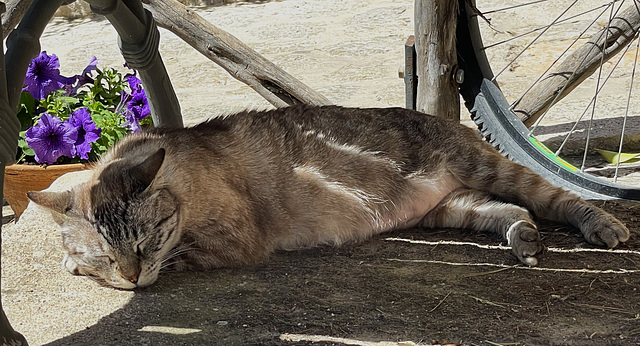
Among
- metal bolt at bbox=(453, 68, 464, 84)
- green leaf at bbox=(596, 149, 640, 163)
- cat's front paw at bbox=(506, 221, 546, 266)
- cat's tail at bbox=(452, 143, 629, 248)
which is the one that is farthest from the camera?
green leaf at bbox=(596, 149, 640, 163)

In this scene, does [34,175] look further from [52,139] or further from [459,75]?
[459,75]

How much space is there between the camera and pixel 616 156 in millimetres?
4648

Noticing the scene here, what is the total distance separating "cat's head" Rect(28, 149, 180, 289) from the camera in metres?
2.77

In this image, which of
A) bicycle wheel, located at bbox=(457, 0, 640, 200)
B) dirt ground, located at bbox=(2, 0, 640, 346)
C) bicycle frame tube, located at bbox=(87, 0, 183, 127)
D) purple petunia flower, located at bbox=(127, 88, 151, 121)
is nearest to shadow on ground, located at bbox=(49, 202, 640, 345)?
dirt ground, located at bbox=(2, 0, 640, 346)

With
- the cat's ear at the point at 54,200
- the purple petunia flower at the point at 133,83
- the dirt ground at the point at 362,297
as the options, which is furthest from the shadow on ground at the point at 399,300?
the purple petunia flower at the point at 133,83

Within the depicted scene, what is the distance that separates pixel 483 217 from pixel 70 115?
2122mm

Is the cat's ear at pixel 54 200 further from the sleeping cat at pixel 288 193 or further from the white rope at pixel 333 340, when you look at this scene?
the white rope at pixel 333 340

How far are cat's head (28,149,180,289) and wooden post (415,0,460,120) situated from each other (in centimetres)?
179

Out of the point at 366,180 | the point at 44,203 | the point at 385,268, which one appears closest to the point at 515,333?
the point at 385,268

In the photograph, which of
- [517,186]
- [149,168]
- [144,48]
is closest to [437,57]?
[517,186]

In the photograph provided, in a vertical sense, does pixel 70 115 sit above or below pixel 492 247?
above

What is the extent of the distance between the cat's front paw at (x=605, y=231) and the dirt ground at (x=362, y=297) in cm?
5

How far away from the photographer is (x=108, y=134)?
398 cm

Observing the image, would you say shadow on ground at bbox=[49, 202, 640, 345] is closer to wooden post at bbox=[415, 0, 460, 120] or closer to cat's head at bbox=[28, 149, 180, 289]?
cat's head at bbox=[28, 149, 180, 289]
